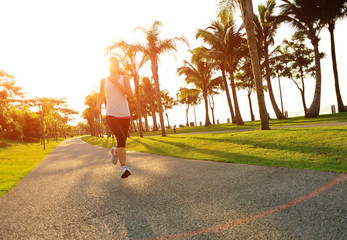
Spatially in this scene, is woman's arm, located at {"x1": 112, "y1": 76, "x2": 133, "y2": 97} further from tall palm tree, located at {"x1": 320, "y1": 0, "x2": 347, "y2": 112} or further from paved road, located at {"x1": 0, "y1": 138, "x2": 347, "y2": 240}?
tall palm tree, located at {"x1": 320, "y1": 0, "x2": 347, "y2": 112}

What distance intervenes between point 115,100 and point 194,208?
2585 millimetres

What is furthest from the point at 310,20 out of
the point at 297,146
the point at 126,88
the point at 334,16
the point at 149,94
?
the point at 149,94

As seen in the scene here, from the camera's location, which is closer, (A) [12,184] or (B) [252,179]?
(B) [252,179]

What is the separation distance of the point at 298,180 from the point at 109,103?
3.61m

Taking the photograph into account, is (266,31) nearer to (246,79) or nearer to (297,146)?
(246,79)

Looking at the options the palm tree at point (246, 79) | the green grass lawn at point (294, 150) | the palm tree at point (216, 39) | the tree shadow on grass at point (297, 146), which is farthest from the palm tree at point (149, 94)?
the tree shadow on grass at point (297, 146)

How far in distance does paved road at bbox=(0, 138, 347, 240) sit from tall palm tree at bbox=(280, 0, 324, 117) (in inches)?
686

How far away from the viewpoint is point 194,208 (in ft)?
9.72

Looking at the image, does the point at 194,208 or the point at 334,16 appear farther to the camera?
the point at 334,16

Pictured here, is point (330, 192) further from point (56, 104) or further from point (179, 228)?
point (56, 104)

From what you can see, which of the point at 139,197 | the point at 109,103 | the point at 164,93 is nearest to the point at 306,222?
the point at 139,197

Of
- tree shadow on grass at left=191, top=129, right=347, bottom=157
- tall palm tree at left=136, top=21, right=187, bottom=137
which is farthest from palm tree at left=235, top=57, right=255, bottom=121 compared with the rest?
tree shadow on grass at left=191, top=129, right=347, bottom=157

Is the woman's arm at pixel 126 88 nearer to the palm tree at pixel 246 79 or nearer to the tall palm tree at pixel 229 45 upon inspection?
the tall palm tree at pixel 229 45

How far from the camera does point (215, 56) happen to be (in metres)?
22.3
